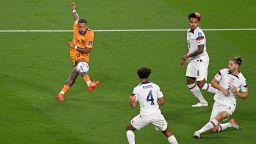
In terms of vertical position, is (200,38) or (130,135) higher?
(200,38)

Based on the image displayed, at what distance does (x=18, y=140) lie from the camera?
15.4 metres

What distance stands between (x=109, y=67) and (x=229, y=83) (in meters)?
5.15

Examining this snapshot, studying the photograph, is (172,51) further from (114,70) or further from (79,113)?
(79,113)

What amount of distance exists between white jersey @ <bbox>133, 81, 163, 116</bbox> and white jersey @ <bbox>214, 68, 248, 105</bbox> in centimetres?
210

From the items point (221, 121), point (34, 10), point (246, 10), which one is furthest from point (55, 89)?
point (246, 10)

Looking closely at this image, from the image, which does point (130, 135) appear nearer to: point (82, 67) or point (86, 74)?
point (82, 67)

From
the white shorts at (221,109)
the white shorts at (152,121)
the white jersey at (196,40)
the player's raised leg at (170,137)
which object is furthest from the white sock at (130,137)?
the white jersey at (196,40)

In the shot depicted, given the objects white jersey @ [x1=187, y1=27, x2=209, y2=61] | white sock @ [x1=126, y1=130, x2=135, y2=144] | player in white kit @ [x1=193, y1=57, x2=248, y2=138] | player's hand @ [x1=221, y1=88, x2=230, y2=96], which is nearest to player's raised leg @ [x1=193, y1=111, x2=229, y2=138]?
player in white kit @ [x1=193, y1=57, x2=248, y2=138]

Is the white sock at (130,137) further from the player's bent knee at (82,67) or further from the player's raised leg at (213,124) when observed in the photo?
the player's bent knee at (82,67)

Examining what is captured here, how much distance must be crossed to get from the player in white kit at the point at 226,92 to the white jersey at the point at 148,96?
5.82ft

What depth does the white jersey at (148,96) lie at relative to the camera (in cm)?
1415

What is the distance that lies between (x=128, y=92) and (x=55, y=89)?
6.22 ft

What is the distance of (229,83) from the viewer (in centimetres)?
1570

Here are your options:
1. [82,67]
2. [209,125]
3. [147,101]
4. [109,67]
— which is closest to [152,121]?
[147,101]
